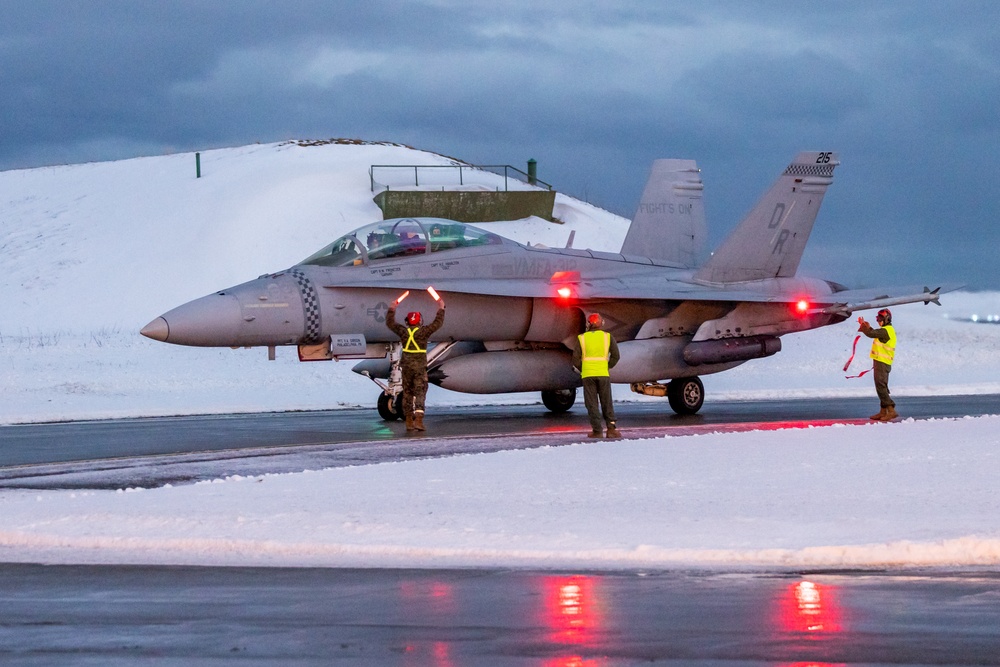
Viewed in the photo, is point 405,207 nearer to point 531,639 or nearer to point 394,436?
point 394,436

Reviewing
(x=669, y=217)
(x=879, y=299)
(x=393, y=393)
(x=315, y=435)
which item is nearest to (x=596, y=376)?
(x=315, y=435)

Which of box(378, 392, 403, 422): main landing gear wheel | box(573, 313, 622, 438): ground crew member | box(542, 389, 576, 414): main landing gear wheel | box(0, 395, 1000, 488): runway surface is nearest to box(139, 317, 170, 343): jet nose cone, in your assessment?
box(0, 395, 1000, 488): runway surface

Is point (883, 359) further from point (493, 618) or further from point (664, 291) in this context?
point (493, 618)

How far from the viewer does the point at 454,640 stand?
6.43m

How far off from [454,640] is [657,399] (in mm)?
21990

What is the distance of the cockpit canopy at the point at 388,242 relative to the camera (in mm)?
20719

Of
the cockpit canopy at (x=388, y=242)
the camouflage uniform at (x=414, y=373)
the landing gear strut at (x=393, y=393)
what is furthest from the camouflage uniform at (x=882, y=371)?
the landing gear strut at (x=393, y=393)

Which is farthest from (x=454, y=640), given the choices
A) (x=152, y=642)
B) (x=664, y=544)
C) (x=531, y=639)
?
(x=664, y=544)

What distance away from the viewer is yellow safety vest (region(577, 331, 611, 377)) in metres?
17.4

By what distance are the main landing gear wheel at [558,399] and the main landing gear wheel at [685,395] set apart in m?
1.76

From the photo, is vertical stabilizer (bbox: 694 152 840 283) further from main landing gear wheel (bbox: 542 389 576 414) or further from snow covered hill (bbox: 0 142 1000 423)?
snow covered hill (bbox: 0 142 1000 423)

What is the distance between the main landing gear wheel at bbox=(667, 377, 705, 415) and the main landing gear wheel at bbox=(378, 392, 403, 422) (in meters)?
4.66

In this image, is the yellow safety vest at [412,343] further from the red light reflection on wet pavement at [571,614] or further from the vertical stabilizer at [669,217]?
the red light reflection on wet pavement at [571,614]

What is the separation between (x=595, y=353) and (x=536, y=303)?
4660 mm
